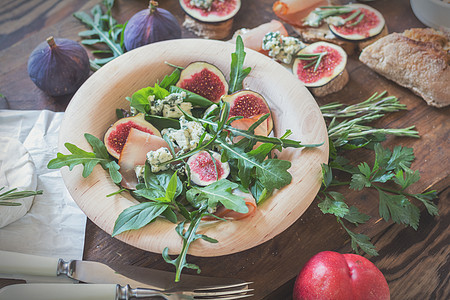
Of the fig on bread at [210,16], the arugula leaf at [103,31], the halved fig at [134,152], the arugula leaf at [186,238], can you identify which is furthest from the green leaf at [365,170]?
the arugula leaf at [103,31]

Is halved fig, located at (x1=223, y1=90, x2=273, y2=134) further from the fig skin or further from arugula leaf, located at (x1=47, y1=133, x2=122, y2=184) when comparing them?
the fig skin

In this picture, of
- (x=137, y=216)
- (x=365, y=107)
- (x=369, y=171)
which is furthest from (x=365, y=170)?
(x=137, y=216)

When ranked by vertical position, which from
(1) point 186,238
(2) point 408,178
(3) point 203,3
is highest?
(3) point 203,3

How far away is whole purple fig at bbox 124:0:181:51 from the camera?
1.78 m

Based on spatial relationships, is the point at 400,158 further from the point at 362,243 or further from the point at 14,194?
the point at 14,194

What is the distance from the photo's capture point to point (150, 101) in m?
1.47

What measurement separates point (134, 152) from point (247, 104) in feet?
1.31

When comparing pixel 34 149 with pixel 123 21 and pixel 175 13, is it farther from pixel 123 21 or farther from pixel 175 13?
pixel 175 13

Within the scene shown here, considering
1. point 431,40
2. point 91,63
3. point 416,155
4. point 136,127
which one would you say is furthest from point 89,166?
point 431,40

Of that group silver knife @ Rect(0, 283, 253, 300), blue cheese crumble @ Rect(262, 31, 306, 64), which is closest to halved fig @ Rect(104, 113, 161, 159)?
silver knife @ Rect(0, 283, 253, 300)

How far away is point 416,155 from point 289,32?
80 centimetres

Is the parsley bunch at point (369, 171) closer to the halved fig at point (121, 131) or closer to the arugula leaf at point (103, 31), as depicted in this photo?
the halved fig at point (121, 131)

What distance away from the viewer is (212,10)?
198cm

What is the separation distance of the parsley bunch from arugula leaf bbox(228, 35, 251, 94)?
0.37 meters
